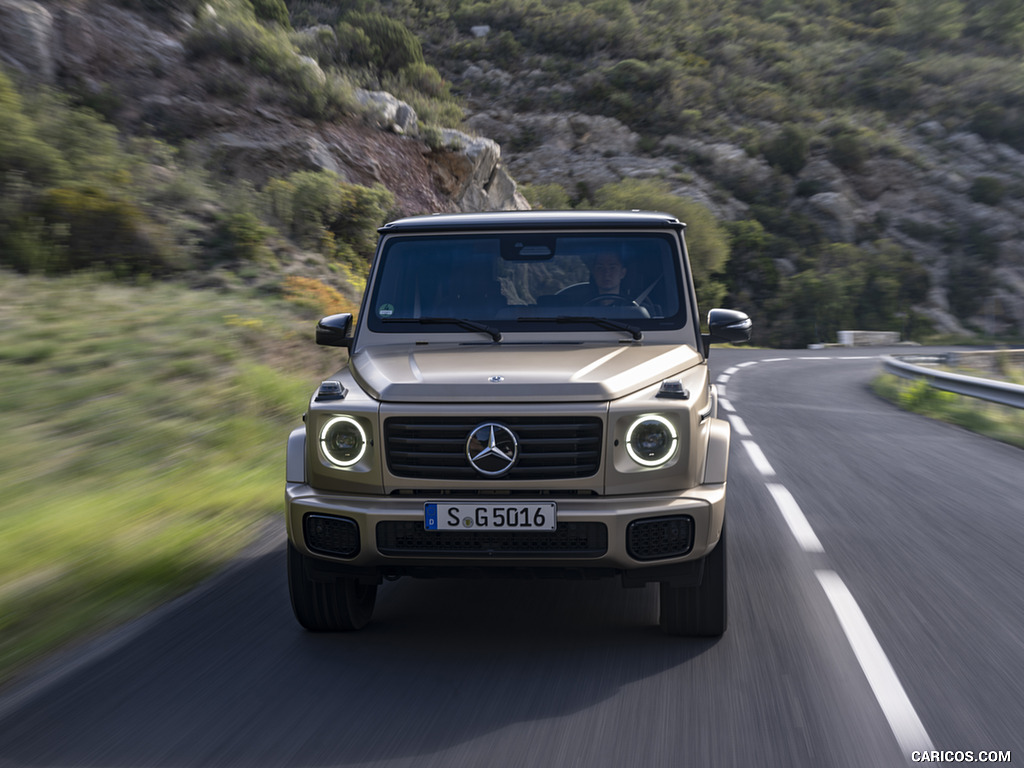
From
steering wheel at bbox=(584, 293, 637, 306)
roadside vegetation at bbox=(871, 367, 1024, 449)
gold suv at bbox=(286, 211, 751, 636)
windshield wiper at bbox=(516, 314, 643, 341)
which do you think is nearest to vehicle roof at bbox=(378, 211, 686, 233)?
steering wheel at bbox=(584, 293, 637, 306)

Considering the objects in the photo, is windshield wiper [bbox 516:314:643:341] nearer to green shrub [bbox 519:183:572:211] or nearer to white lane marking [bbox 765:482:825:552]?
white lane marking [bbox 765:482:825:552]

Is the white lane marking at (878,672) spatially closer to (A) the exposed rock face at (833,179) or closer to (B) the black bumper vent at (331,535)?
(B) the black bumper vent at (331,535)

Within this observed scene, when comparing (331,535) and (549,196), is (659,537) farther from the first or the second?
(549,196)

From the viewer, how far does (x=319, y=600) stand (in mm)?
4145

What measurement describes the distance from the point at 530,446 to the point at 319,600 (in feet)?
3.94

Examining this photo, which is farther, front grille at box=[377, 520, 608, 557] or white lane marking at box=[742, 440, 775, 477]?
white lane marking at box=[742, 440, 775, 477]

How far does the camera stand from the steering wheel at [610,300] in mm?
4953

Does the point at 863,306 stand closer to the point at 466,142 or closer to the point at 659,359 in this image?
the point at 466,142

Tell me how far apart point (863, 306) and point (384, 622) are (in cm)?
6346

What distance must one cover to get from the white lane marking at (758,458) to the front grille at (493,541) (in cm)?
504

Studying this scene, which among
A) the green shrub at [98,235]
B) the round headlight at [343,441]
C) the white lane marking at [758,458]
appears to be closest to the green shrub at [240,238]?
the green shrub at [98,235]

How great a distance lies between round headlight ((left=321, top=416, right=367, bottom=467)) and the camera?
12.8 feet

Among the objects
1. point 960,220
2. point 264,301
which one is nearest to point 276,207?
point 264,301

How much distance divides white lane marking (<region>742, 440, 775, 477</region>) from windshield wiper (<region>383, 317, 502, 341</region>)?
14.6 ft
